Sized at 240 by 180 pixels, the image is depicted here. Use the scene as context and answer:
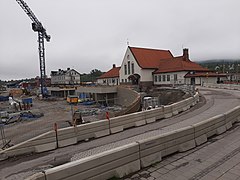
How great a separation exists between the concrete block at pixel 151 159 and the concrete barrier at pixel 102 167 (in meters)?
0.23

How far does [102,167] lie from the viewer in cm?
482

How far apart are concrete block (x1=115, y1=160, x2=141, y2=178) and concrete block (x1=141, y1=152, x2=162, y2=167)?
0.69 feet

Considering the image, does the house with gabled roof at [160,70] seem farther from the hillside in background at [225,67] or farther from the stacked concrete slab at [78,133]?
the stacked concrete slab at [78,133]

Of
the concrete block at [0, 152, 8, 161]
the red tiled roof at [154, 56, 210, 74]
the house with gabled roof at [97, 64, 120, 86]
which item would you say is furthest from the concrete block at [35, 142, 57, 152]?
the house with gabled roof at [97, 64, 120, 86]

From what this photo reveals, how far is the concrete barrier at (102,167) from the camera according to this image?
13.7 ft

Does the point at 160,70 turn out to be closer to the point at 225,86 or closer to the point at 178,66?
the point at 178,66

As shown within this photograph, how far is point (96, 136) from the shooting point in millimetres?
10047

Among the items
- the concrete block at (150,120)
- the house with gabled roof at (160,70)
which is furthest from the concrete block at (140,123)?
the house with gabled roof at (160,70)

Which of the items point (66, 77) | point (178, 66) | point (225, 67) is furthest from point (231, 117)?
point (225, 67)

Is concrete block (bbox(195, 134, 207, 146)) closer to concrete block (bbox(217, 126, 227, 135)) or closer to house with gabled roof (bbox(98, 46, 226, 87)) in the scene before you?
concrete block (bbox(217, 126, 227, 135))

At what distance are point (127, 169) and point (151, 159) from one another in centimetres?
97

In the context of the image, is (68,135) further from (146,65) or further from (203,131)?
(146,65)

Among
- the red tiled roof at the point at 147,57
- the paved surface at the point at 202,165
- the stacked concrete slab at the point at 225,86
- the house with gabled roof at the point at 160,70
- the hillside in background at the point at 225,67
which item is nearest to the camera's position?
the paved surface at the point at 202,165

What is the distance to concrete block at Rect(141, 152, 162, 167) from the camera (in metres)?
5.69
